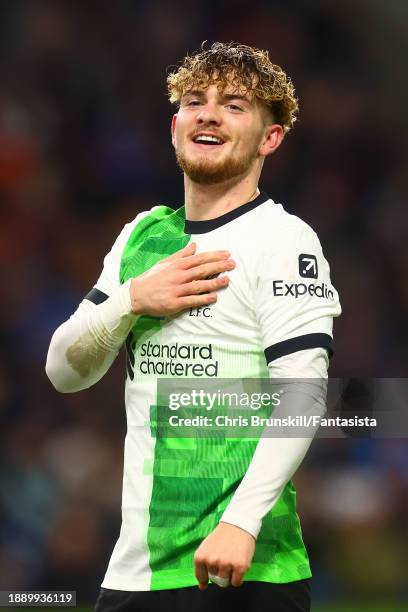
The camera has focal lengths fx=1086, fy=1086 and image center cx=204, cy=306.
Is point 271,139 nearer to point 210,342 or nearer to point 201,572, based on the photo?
point 210,342

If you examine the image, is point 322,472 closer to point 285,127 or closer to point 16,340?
point 16,340

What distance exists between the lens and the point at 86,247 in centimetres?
523

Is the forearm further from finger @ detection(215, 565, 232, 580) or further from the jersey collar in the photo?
finger @ detection(215, 565, 232, 580)

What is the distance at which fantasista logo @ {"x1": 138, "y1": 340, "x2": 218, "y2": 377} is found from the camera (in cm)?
235

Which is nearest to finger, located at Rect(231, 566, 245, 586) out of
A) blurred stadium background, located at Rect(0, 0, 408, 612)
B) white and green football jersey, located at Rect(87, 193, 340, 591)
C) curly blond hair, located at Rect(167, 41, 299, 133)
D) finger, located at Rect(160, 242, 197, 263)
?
white and green football jersey, located at Rect(87, 193, 340, 591)

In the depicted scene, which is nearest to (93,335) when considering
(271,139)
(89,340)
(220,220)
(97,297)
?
(89,340)

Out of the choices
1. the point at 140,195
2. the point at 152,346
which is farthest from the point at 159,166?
the point at 152,346

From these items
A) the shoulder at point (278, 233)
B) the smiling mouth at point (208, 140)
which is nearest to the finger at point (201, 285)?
the shoulder at point (278, 233)

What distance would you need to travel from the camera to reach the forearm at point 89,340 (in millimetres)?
2385

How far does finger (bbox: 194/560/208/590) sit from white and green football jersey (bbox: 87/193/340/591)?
0.59 ft

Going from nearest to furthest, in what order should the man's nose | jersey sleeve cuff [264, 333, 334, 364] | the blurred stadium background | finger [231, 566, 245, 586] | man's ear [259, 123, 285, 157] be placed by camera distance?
finger [231, 566, 245, 586] < jersey sleeve cuff [264, 333, 334, 364] < the man's nose < man's ear [259, 123, 285, 157] < the blurred stadium background

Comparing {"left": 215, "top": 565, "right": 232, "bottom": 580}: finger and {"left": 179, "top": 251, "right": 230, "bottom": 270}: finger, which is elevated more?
{"left": 179, "top": 251, "right": 230, "bottom": 270}: finger

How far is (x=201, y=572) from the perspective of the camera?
2.05 meters

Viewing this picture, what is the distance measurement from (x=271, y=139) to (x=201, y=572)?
1.07 meters
